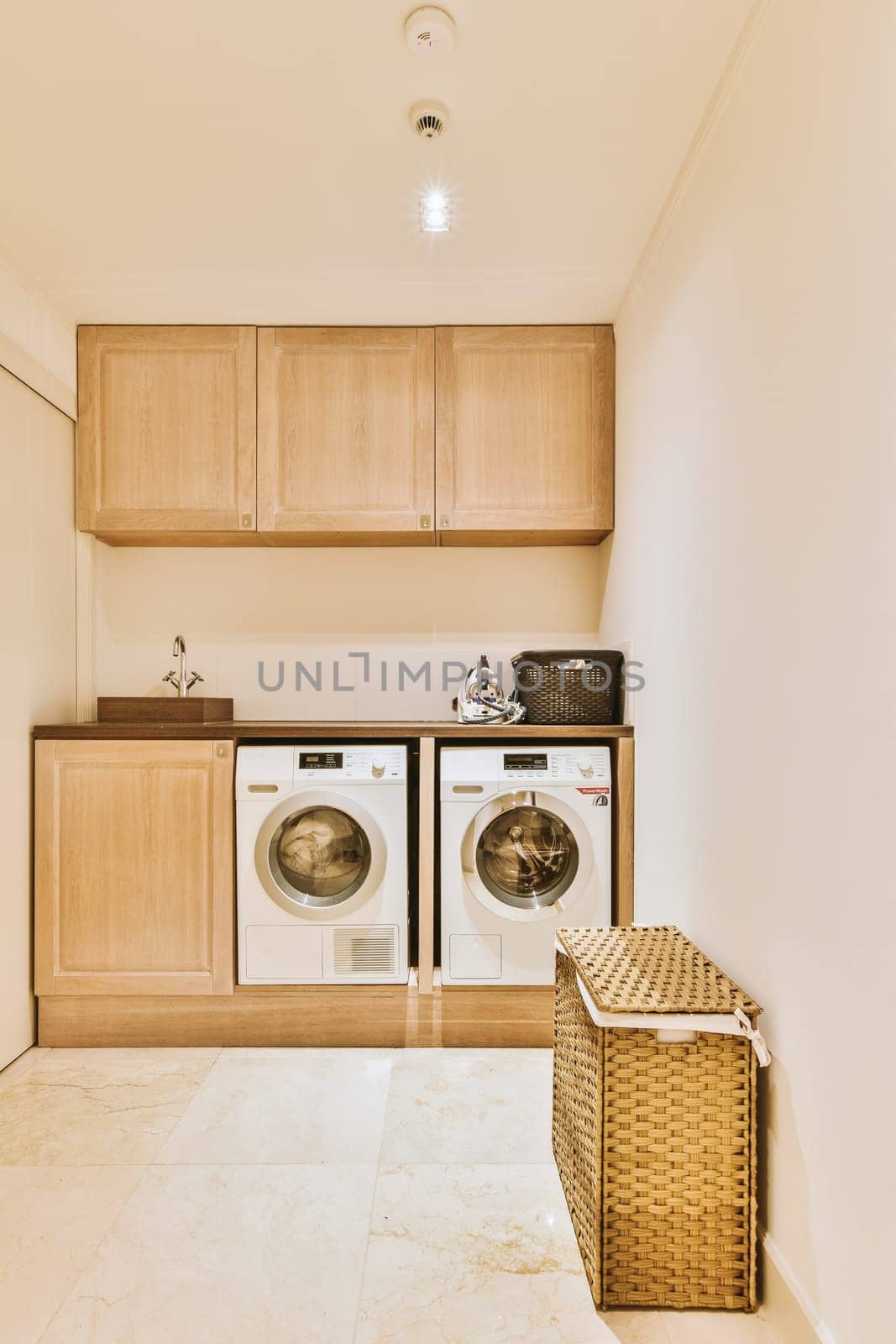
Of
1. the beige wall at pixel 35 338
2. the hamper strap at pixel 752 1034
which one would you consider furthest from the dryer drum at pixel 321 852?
the beige wall at pixel 35 338

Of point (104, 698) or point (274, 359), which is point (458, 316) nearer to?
point (274, 359)

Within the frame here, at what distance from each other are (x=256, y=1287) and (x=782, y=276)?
6.93ft

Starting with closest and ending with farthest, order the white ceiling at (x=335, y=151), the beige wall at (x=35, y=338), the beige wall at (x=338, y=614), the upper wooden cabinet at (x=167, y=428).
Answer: the white ceiling at (x=335, y=151) → the beige wall at (x=35, y=338) → the upper wooden cabinet at (x=167, y=428) → the beige wall at (x=338, y=614)

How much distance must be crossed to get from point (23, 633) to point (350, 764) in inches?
44.1

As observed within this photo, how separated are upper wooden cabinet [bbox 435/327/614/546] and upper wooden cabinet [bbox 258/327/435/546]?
0.28 feet

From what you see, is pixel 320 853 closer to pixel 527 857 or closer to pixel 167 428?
pixel 527 857

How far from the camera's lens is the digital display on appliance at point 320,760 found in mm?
2428

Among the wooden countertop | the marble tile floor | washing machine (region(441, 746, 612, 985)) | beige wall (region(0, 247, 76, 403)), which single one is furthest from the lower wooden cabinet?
beige wall (region(0, 247, 76, 403))

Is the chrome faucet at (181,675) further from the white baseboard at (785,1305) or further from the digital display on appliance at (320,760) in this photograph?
the white baseboard at (785,1305)

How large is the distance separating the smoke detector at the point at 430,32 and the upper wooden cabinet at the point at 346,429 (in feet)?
3.95

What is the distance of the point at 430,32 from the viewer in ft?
4.81

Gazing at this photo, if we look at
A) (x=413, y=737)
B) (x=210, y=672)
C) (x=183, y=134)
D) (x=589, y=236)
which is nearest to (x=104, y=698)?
(x=210, y=672)

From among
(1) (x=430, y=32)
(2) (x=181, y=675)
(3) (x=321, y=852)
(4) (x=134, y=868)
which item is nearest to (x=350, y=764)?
(3) (x=321, y=852)

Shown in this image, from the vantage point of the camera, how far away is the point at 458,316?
2.66 meters
